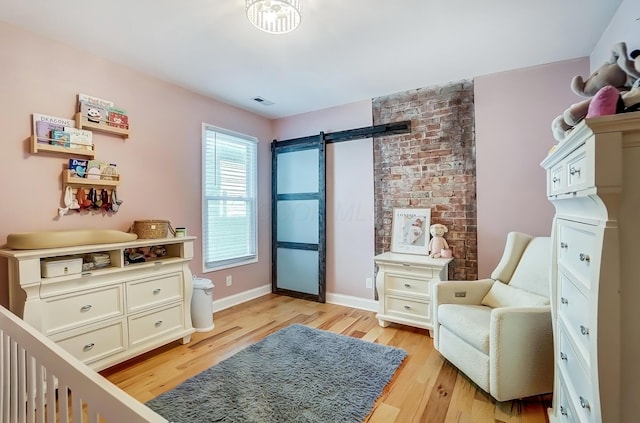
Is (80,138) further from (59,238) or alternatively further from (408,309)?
(408,309)

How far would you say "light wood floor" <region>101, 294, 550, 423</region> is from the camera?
5.82ft

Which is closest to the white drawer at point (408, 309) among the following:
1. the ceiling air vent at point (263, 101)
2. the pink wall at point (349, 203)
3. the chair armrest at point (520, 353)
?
the pink wall at point (349, 203)

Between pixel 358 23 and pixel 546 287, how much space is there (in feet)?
7.26

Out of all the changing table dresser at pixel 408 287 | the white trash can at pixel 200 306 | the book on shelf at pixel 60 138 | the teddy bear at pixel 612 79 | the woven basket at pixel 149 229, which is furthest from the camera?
the white trash can at pixel 200 306

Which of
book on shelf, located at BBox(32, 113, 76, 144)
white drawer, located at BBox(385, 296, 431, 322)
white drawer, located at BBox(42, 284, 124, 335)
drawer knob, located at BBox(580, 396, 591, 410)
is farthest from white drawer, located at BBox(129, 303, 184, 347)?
drawer knob, located at BBox(580, 396, 591, 410)

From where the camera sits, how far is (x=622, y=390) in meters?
→ 0.89

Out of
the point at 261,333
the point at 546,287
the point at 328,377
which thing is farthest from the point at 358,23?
the point at 261,333

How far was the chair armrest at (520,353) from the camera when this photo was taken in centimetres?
177

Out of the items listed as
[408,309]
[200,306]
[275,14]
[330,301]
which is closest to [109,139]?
[200,306]

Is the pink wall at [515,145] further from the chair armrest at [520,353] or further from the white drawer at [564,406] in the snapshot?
the white drawer at [564,406]

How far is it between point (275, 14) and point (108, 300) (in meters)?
2.26

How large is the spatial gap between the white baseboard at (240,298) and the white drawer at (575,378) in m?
Answer: 3.17

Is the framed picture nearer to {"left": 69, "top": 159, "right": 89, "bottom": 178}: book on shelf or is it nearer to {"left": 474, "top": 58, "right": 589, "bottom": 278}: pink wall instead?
{"left": 474, "top": 58, "right": 589, "bottom": 278}: pink wall

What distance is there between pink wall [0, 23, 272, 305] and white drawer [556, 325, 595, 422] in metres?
3.14
